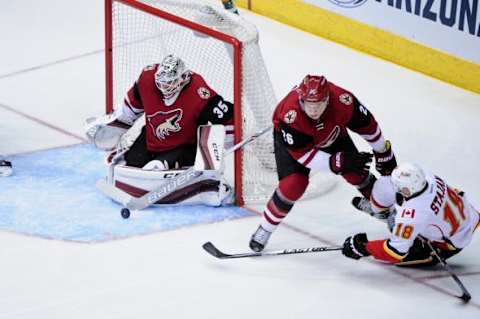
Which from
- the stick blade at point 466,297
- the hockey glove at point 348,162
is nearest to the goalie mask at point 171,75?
the hockey glove at point 348,162

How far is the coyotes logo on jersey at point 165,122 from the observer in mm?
8055

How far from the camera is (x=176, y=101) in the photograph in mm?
8031

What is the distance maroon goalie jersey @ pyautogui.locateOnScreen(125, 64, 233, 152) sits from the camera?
802 cm

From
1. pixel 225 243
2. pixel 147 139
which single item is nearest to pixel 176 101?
pixel 147 139

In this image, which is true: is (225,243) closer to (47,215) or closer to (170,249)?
(170,249)

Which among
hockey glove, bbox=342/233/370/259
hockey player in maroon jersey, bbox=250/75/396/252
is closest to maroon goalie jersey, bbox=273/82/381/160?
hockey player in maroon jersey, bbox=250/75/396/252

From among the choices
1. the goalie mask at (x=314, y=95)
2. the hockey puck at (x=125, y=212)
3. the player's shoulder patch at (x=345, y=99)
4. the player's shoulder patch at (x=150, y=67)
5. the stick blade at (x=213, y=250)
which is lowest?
the hockey puck at (x=125, y=212)

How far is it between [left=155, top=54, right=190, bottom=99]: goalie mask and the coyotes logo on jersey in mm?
127

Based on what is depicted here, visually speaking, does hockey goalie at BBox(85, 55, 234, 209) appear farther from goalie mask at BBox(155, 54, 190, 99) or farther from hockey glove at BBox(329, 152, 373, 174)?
hockey glove at BBox(329, 152, 373, 174)

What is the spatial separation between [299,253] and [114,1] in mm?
2283

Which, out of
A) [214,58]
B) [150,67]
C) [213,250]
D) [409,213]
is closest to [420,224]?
[409,213]

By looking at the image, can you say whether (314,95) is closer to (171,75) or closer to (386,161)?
(386,161)

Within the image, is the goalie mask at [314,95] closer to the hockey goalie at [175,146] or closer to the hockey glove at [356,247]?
the hockey glove at [356,247]

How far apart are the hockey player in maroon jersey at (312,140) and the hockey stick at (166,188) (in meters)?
0.55
